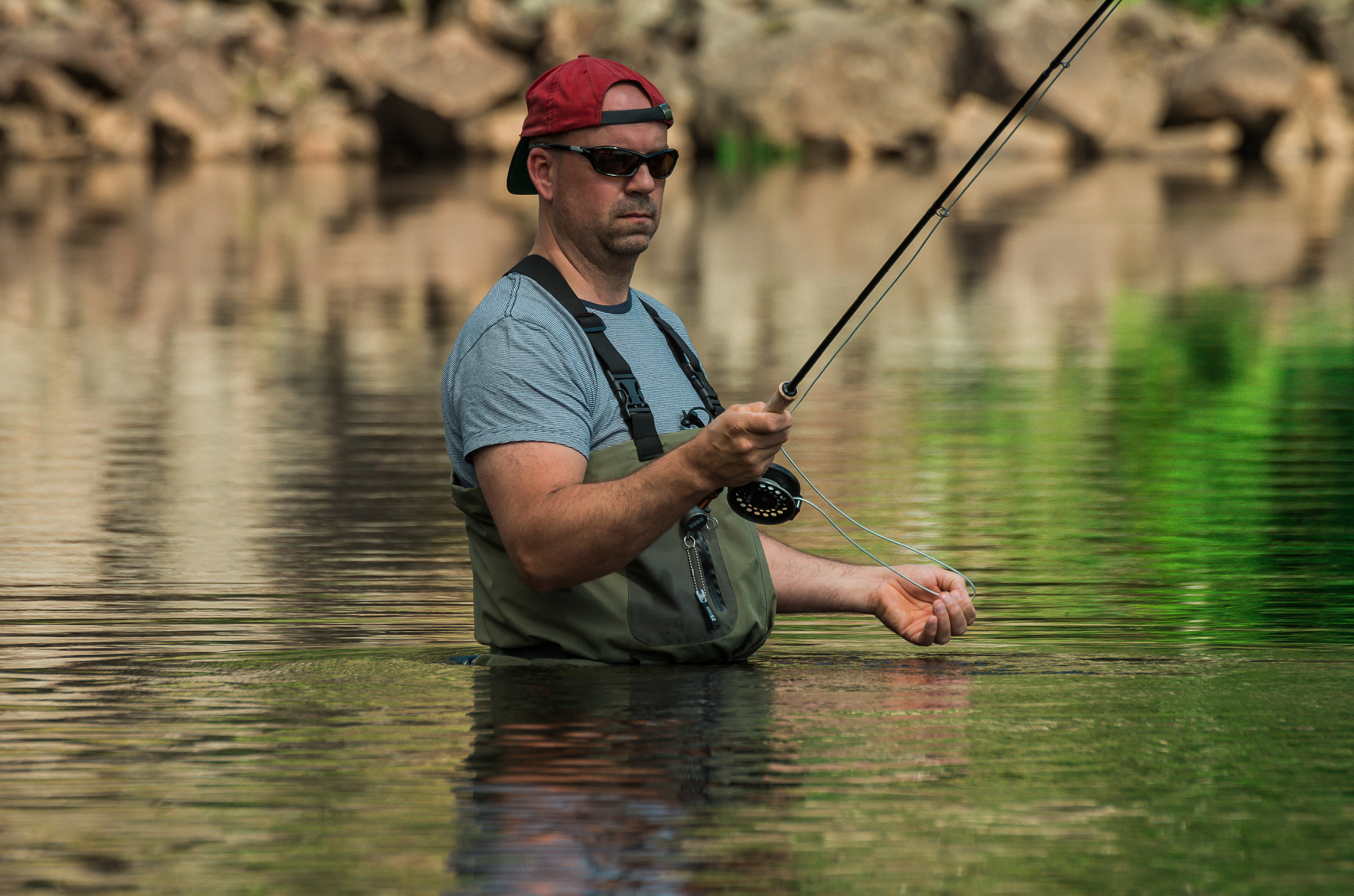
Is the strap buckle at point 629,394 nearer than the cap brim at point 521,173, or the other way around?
the strap buckle at point 629,394

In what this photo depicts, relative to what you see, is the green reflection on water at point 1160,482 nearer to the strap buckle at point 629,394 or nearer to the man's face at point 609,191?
the strap buckle at point 629,394

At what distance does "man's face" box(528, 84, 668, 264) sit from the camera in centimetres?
404

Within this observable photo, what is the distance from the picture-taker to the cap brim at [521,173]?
164 inches

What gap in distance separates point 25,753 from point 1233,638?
9.41 feet

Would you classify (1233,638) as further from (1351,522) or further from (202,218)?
(202,218)

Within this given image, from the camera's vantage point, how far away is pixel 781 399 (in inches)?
144

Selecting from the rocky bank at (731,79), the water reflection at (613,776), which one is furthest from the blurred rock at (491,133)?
the water reflection at (613,776)

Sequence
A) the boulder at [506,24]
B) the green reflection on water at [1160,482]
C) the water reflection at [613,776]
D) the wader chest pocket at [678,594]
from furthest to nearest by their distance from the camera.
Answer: the boulder at [506,24] < the green reflection on water at [1160,482] < the wader chest pocket at [678,594] < the water reflection at [613,776]

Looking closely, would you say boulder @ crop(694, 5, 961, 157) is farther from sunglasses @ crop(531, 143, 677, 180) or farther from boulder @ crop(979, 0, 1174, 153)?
sunglasses @ crop(531, 143, 677, 180)

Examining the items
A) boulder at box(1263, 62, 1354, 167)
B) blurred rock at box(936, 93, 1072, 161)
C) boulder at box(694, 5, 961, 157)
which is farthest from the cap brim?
boulder at box(1263, 62, 1354, 167)

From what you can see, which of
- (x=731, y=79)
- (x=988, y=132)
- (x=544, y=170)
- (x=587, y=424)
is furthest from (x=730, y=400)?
(x=988, y=132)

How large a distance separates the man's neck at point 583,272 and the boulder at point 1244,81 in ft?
110

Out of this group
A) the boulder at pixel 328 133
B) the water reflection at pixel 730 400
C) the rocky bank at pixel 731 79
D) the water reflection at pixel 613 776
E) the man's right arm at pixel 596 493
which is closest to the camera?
the water reflection at pixel 613 776

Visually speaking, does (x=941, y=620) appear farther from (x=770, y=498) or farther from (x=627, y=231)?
(x=627, y=231)
